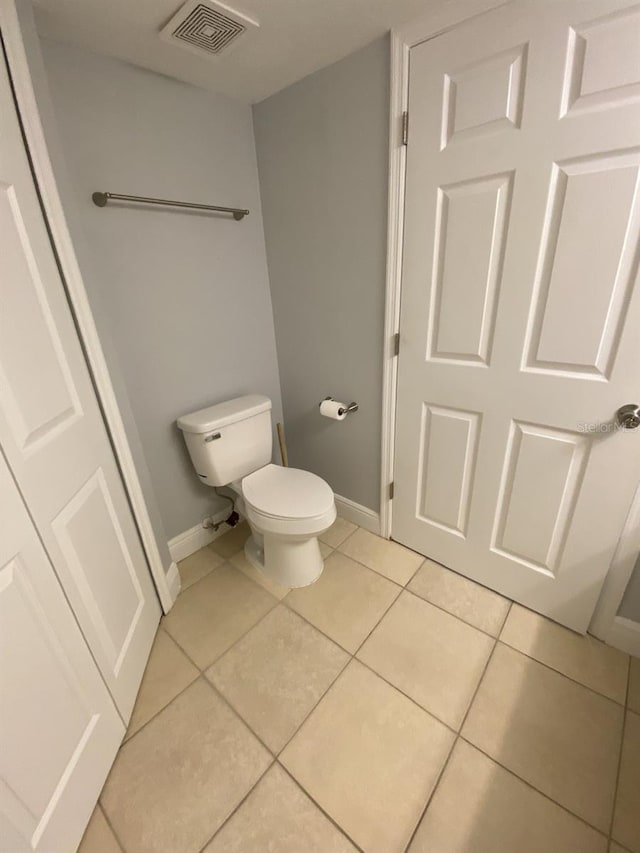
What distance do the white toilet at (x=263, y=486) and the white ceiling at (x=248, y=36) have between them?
1.25m

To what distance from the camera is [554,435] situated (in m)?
1.21

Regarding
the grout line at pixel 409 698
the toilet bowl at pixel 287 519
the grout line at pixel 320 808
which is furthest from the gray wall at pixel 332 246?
the grout line at pixel 320 808

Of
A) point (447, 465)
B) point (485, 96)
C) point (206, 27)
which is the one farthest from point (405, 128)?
point (447, 465)

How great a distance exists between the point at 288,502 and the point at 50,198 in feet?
3.95

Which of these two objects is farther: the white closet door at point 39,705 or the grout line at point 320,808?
the grout line at point 320,808

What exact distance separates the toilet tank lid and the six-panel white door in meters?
0.68

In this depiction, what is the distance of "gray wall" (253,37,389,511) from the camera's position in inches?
52.4

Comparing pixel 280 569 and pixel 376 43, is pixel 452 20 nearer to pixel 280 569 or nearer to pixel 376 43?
pixel 376 43

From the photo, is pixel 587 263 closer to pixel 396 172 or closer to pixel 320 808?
pixel 396 172

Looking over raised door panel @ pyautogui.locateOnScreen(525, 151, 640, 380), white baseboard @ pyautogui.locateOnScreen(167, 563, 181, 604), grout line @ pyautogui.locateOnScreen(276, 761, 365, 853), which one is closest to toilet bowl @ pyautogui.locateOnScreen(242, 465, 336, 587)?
white baseboard @ pyautogui.locateOnScreen(167, 563, 181, 604)

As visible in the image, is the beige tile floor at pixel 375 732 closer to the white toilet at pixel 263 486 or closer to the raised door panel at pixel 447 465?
the white toilet at pixel 263 486

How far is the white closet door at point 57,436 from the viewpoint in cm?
80

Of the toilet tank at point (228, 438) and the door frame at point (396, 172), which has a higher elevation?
the door frame at point (396, 172)

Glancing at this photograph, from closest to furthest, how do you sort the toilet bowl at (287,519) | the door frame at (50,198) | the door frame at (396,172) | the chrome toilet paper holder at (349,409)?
the door frame at (50,198) < the door frame at (396,172) < the toilet bowl at (287,519) < the chrome toilet paper holder at (349,409)
